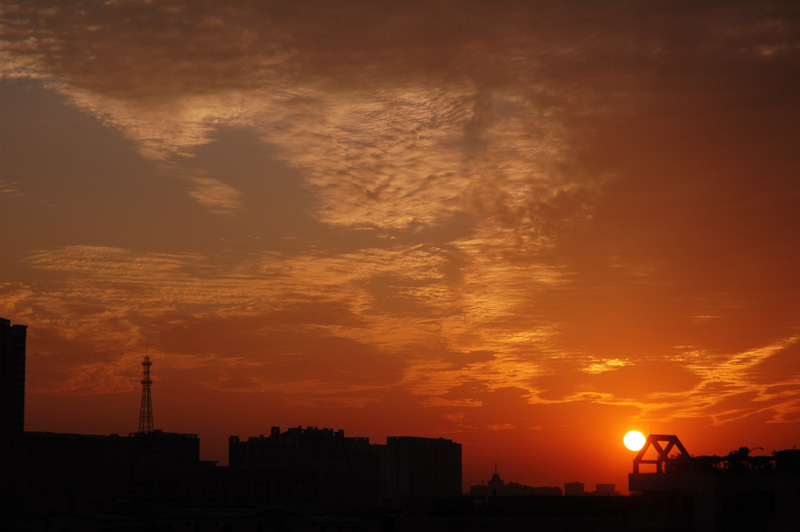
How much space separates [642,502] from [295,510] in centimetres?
5196

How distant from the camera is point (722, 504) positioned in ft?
175

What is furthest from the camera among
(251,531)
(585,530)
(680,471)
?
(251,531)

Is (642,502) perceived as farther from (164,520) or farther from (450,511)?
(164,520)

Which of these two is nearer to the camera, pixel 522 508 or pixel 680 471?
pixel 680 471

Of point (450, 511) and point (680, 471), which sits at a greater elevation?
point (680, 471)

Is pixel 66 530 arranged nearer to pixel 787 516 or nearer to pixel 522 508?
pixel 522 508

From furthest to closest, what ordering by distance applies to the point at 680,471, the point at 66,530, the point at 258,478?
the point at 258,478 < the point at 66,530 < the point at 680,471

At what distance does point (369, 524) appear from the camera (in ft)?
329

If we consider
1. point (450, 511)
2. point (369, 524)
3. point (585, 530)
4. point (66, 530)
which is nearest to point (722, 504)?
point (585, 530)

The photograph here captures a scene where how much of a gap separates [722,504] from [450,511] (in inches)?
2425

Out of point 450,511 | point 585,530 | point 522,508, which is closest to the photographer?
point 585,530

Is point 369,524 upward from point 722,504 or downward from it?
downward

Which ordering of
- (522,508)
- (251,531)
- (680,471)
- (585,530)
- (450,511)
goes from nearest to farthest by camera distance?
(680,471) → (585,530) → (251,531) → (450,511) → (522,508)

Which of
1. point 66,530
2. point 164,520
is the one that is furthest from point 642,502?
point 66,530
